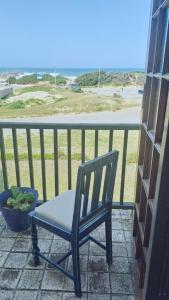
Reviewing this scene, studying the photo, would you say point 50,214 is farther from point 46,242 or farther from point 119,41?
point 119,41

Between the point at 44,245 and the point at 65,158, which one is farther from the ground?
the point at 44,245

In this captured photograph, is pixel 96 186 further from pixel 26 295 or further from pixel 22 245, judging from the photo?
pixel 22 245

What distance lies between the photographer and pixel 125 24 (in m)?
22.4

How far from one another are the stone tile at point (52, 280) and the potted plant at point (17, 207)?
1.55ft

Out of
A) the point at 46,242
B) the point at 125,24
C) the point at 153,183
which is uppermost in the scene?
the point at 125,24

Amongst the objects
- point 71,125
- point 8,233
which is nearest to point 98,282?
point 8,233

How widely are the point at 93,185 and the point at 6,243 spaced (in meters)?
1.10

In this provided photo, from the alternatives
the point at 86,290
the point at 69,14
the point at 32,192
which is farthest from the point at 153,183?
the point at 69,14

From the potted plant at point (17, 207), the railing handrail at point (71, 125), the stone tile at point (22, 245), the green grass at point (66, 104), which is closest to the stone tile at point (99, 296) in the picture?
the stone tile at point (22, 245)

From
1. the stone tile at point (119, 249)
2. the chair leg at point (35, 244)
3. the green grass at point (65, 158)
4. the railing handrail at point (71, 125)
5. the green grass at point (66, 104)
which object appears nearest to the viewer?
the chair leg at point (35, 244)

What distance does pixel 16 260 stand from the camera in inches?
69.7

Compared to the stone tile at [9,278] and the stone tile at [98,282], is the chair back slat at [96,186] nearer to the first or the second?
the stone tile at [98,282]

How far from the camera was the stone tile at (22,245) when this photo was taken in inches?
74.4

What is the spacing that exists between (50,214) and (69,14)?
23.8 metres
